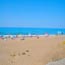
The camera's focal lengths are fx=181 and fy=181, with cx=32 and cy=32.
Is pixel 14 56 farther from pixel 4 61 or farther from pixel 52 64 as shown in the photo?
pixel 52 64

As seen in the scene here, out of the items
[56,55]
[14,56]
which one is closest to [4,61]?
[14,56]

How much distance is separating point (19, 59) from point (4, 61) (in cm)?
37

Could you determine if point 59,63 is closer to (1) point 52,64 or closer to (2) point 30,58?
(1) point 52,64

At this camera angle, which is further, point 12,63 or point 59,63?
point 12,63

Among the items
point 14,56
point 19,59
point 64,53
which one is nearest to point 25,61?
point 19,59

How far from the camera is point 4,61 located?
4078mm

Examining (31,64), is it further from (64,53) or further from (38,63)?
(64,53)

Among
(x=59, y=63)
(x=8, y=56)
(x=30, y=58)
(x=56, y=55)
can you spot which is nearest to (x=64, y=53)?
(x=56, y=55)

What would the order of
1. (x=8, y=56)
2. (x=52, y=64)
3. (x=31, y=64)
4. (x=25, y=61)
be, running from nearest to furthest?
(x=52, y=64)
(x=31, y=64)
(x=25, y=61)
(x=8, y=56)

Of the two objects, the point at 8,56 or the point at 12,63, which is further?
the point at 8,56

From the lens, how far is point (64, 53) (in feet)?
14.1

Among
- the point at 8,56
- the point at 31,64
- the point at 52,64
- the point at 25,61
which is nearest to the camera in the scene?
the point at 52,64

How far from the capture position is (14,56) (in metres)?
4.62

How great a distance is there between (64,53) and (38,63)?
82cm
